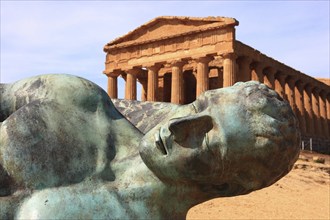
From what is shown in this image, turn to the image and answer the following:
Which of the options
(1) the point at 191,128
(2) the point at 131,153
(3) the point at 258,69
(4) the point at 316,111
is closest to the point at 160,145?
(1) the point at 191,128

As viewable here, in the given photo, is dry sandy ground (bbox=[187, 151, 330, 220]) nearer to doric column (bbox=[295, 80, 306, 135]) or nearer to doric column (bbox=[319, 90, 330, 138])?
doric column (bbox=[295, 80, 306, 135])

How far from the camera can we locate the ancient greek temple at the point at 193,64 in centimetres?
3453

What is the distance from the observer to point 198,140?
1484 mm

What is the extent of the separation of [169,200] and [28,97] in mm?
618

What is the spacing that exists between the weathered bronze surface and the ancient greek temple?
106 feet

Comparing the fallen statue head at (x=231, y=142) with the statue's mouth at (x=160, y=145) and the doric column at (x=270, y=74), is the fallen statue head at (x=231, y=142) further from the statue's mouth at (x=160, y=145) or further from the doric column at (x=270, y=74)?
the doric column at (x=270, y=74)

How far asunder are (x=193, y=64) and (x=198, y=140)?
39.1 m

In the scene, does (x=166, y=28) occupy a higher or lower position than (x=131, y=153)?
higher

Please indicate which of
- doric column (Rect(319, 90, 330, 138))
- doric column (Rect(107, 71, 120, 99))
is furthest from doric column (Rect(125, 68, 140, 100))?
doric column (Rect(319, 90, 330, 138))

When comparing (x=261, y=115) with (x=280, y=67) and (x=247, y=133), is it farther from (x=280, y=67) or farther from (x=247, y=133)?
(x=280, y=67)

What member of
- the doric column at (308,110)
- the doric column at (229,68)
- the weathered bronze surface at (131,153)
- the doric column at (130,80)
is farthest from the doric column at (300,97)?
the weathered bronze surface at (131,153)

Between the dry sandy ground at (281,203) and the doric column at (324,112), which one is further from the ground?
the doric column at (324,112)

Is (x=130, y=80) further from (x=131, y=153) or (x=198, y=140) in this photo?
(x=198, y=140)

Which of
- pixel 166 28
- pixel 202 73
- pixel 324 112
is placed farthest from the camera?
pixel 324 112
